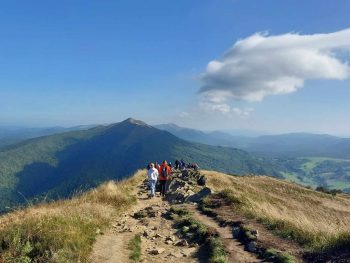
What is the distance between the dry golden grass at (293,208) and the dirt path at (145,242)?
15.1 ft

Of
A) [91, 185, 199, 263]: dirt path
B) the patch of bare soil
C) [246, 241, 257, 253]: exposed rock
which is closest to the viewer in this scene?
the patch of bare soil

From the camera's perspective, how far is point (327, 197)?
189ft

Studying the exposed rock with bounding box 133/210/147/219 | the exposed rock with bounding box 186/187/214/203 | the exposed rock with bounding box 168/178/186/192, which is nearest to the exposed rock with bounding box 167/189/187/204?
the exposed rock with bounding box 186/187/214/203

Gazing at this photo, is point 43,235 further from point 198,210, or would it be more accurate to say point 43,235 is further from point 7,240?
point 198,210

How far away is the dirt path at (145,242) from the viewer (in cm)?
1403

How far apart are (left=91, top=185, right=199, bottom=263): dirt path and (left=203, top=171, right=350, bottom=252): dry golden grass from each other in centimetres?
461

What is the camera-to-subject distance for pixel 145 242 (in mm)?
16484

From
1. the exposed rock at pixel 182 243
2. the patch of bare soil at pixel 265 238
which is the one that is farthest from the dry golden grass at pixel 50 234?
the patch of bare soil at pixel 265 238

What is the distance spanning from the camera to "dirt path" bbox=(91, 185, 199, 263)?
14030mm

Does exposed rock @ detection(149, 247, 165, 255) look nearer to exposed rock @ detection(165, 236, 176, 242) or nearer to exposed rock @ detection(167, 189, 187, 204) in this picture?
exposed rock @ detection(165, 236, 176, 242)

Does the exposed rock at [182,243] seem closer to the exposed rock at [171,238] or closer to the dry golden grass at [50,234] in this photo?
the exposed rock at [171,238]

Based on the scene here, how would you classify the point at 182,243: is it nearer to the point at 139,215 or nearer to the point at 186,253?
the point at 186,253

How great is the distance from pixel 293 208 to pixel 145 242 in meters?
27.7

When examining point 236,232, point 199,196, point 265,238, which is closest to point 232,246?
point 265,238
